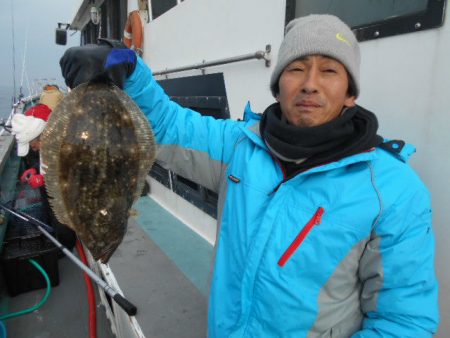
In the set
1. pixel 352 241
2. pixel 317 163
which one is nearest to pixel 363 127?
pixel 317 163

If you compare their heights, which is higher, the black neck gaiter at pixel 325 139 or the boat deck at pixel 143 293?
the black neck gaiter at pixel 325 139

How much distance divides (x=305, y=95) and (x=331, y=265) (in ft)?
2.34

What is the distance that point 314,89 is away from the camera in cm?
134

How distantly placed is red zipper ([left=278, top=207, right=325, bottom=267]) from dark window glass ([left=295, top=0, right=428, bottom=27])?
129 cm

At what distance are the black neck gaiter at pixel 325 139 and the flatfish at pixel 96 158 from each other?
24.0 inches

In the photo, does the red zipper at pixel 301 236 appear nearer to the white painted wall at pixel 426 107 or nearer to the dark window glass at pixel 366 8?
the white painted wall at pixel 426 107

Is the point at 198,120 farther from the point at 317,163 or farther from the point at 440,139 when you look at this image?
the point at 440,139

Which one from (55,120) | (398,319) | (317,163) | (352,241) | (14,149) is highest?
(55,120)

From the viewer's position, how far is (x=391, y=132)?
1926 millimetres

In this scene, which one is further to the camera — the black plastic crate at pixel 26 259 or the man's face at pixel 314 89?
the black plastic crate at pixel 26 259

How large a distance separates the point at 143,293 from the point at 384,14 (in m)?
2.98

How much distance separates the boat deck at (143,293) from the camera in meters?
2.77

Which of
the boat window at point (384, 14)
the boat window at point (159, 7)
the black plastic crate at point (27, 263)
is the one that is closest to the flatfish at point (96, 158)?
the boat window at point (384, 14)

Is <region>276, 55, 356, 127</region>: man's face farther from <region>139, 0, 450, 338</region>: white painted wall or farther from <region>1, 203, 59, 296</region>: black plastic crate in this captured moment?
<region>1, 203, 59, 296</region>: black plastic crate
